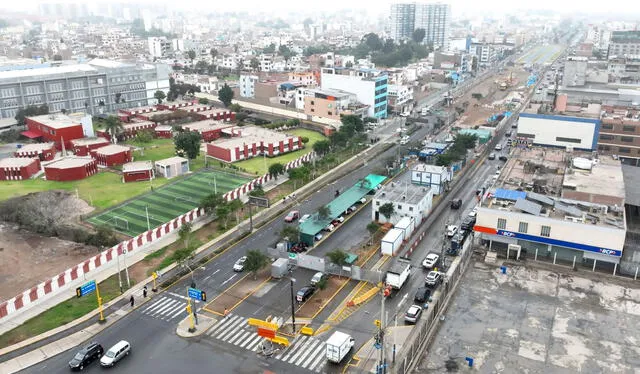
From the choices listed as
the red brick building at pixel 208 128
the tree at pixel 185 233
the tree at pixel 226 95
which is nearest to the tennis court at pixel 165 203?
the tree at pixel 185 233

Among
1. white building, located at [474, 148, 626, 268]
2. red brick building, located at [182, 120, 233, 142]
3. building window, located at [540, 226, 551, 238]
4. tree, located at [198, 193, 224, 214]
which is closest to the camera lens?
white building, located at [474, 148, 626, 268]

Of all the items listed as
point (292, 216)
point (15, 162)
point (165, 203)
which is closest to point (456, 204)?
point (292, 216)

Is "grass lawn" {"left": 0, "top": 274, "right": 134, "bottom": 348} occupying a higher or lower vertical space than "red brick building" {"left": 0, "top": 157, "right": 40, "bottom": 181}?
lower

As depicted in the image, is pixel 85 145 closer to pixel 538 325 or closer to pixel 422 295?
pixel 422 295

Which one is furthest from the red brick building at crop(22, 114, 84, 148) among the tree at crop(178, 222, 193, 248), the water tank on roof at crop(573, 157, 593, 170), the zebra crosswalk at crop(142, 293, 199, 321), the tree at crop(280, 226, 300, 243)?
the water tank on roof at crop(573, 157, 593, 170)

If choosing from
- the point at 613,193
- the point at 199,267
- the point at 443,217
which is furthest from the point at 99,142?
the point at 613,193

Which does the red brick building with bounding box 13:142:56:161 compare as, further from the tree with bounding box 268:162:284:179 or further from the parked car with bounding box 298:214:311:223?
the parked car with bounding box 298:214:311:223
